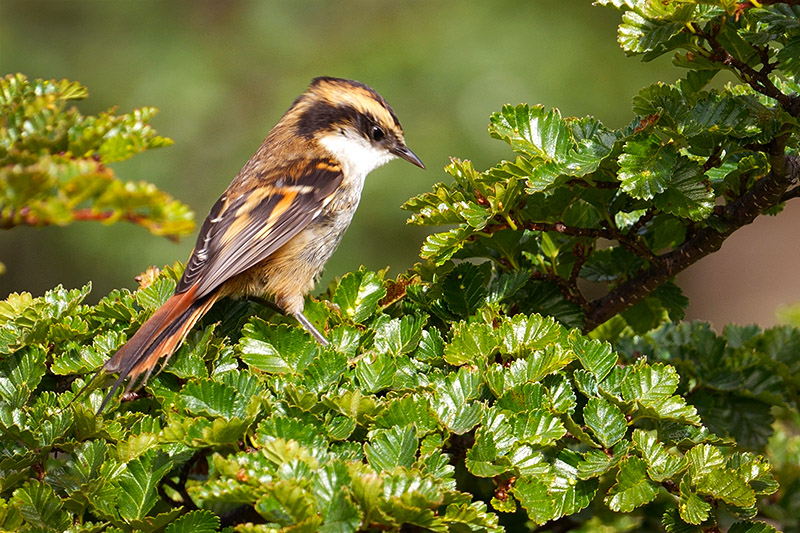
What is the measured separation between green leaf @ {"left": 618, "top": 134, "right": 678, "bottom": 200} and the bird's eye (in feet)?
5.71

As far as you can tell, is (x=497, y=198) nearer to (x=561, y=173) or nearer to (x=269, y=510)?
(x=561, y=173)

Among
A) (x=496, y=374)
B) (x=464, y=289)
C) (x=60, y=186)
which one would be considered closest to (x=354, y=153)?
(x=464, y=289)

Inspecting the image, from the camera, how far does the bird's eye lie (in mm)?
3418

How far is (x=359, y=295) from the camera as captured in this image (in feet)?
6.64

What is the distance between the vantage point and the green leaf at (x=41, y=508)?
1.52m

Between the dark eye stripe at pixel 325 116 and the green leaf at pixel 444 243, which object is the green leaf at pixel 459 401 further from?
the dark eye stripe at pixel 325 116

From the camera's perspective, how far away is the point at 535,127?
193cm

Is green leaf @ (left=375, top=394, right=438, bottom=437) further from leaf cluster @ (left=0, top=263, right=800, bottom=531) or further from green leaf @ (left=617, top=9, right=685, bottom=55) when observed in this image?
green leaf @ (left=617, top=9, right=685, bottom=55)

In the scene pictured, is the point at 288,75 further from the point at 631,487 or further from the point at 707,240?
the point at 631,487

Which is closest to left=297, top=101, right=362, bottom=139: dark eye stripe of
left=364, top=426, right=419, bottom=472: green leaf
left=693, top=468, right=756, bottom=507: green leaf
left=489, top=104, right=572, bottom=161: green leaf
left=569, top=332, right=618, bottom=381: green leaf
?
left=489, top=104, right=572, bottom=161: green leaf

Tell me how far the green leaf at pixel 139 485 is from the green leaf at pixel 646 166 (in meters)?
1.04

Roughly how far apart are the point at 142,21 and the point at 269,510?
551 centimetres

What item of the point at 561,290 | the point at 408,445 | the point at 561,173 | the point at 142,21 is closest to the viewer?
the point at 408,445

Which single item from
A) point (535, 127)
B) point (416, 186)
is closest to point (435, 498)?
point (535, 127)
